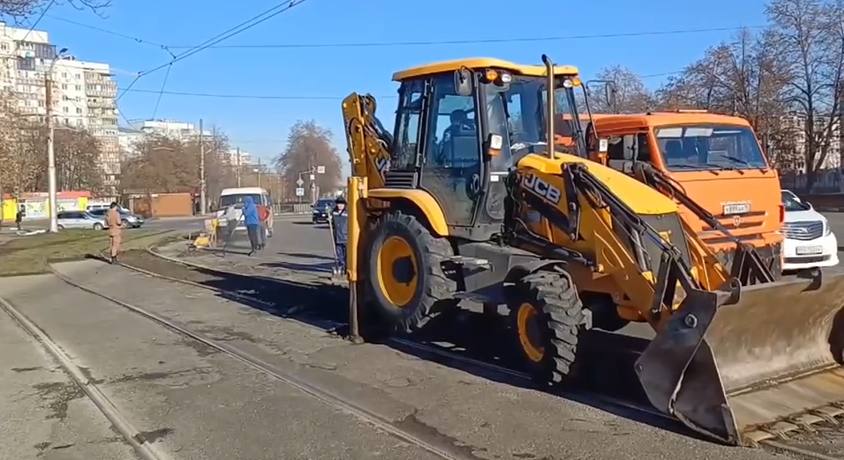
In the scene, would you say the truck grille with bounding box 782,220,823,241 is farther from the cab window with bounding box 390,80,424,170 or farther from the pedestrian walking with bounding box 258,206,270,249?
the pedestrian walking with bounding box 258,206,270,249

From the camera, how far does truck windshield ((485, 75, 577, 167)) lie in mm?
8633

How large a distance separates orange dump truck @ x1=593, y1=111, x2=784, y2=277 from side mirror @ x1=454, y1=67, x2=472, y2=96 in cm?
269

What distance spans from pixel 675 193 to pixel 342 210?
31.9 ft

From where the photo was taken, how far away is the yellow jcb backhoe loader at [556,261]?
614cm

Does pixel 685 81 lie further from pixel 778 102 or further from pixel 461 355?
pixel 461 355

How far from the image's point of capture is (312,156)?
9706 cm

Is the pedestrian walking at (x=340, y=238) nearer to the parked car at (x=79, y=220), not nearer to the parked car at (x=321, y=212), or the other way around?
the parked car at (x=321, y=212)

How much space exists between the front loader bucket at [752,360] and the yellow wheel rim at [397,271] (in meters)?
3.42

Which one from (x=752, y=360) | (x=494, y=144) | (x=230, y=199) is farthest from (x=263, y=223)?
(x=752, y=360)

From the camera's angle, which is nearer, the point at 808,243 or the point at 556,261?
the point at 556,261

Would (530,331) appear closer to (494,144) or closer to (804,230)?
(494,144)

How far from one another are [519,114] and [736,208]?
11.5ft

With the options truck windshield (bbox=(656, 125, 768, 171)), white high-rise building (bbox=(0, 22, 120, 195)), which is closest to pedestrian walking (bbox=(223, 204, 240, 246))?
truck windshield (bbox=(656, 125, 768, 171))

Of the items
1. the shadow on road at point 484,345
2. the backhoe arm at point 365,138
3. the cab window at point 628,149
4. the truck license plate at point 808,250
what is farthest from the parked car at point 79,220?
the cab window at point 628,149
